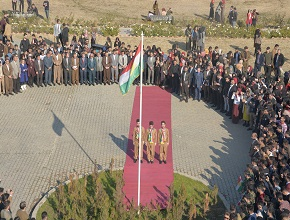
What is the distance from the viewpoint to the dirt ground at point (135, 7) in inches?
1573

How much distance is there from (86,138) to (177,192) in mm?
5049

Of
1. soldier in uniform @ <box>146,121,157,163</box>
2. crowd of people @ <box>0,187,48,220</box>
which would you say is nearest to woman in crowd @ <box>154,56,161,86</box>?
soldier in uniform @ <box>146,121,157,163</box>

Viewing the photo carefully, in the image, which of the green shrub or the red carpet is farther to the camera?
the green shrub

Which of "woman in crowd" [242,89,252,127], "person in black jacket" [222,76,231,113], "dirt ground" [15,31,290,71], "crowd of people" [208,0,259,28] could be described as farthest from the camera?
"crowd of people" [208,0,259,28]

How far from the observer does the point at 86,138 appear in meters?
20.9

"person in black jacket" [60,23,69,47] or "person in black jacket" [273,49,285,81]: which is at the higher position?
"person in black jacket" [60,23,69,47]

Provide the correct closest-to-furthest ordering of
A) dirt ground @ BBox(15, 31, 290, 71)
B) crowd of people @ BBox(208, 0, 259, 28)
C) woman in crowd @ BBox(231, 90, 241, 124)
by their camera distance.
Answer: woman in crowd @ BBox(231, 90, 241, 124) < dirt ground @ BBox(15, 31, 290, 71) < crowd of people @ BBox(208, 0, 259, 28)

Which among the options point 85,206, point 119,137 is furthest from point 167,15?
point 85,206

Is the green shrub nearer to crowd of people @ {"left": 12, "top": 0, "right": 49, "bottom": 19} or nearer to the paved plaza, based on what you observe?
crowd of people @ {"left": 12, "top": 0, "right": 49, "bottom": 19}

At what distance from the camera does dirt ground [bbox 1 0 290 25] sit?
39.9 meters

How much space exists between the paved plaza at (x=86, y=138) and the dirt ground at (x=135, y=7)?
15.0 metres

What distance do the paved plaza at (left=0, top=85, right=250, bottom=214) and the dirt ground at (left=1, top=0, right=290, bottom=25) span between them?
15015 millimetres

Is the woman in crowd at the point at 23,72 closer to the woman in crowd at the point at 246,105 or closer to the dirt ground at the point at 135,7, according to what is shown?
the woman in crowd at the point at 246,105

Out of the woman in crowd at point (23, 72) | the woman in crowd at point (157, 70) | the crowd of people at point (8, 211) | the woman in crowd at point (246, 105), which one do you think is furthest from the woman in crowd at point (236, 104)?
the crowd of people at point (8, 211)
